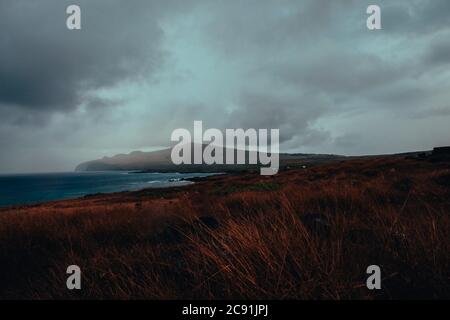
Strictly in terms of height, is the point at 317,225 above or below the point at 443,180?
below

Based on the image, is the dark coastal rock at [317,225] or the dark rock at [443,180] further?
the dark rock at [443,180]

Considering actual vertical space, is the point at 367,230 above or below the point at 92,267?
above

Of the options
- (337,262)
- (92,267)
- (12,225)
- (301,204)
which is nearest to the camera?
(337,262)

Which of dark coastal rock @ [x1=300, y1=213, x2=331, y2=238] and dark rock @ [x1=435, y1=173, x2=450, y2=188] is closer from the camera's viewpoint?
dark coastal rock @ [x1=300, y1=213, x2=331, y2=238]

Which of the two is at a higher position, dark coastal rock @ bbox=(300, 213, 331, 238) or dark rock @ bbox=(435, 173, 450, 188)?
dark rock @ bbox=(435, 173, 450, 188)

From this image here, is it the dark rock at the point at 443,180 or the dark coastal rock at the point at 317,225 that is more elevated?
the dark rock at the point at 443,180

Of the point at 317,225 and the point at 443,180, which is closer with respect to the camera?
the point at 317,225
